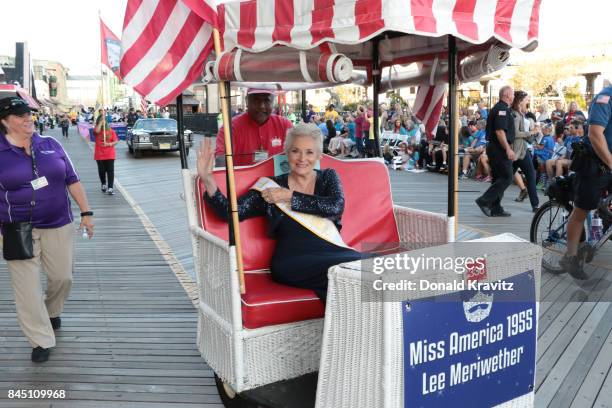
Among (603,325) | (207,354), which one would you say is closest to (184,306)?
(207,354)

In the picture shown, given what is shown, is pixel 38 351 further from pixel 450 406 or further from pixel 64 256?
pixel 450 406

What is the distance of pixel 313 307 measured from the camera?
10.6 ft

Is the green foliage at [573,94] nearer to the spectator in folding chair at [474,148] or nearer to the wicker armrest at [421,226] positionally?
the spectator in folding chair at [474,148]

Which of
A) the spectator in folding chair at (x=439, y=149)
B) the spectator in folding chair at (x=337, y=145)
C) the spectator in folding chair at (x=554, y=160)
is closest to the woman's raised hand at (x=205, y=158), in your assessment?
the spectator in folding chair at (x=554, y=160)

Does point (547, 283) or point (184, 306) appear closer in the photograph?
point (184, 306)

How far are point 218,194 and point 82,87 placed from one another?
6292 inches

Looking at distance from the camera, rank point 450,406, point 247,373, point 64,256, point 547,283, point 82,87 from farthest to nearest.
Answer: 1. point 82,87
2. point 547,283
3. point 64,256
4. point 247,373
5. point 450,406

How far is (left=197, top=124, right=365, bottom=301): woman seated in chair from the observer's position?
342 centimetres

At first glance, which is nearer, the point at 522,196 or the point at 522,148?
the point at 522,148

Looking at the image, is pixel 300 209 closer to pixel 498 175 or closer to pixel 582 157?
pixel 582 157

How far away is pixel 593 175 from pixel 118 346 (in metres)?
4.17

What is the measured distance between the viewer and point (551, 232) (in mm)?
6008

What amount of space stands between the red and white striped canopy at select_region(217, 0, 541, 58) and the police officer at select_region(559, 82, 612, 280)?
2.15 meters

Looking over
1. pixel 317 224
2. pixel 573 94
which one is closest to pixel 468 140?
pixel 317 224
